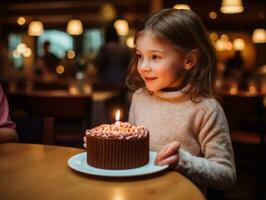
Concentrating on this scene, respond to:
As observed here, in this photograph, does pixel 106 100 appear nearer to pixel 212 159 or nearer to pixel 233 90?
pixel 233 90

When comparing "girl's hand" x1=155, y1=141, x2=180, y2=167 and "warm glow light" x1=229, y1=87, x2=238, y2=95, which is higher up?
"girl's hand" x1=155, y1=141, x2=180, y2=167

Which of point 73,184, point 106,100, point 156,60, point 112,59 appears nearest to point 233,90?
point 106,100

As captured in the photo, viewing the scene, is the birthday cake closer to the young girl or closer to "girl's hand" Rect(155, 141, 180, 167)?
"girl's hand" Rect(155, 141, 180, 167)

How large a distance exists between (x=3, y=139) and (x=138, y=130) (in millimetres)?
619

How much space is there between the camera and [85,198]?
33.9 inches

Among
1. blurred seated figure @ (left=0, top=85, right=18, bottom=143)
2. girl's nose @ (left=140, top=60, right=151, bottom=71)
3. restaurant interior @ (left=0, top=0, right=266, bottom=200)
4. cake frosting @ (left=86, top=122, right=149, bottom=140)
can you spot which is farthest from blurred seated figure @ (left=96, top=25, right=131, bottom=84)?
cake frosting @ (left=86, top=122, right=149, bottom=140)

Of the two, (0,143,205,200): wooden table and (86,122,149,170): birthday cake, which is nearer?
(0,143,205,200): wooden table

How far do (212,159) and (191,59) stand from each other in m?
0.38

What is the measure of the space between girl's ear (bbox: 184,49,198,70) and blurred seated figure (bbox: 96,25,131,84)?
3916mm

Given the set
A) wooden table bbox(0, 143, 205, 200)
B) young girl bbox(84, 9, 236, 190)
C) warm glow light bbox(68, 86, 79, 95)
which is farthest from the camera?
warm glow light bbox(68, 86, 79, 95)

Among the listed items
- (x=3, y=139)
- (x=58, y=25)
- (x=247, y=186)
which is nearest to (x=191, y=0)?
(x=247, y=186)

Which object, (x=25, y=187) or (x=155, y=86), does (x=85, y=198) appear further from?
(x=155, y=86)

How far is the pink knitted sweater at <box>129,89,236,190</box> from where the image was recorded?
47.3 inches

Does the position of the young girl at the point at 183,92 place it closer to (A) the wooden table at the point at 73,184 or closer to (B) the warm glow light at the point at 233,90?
(A) the wooden table at the point at 73,184
